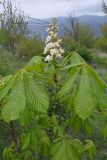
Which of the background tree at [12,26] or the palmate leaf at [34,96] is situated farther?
the background tree at [12,26]

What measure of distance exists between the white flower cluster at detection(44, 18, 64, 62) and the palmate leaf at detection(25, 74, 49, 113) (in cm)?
51

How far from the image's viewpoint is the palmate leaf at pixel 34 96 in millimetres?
2096

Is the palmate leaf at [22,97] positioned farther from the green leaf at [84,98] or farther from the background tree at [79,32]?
the background tree at [79,32]

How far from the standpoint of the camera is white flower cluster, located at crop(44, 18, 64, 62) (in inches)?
104

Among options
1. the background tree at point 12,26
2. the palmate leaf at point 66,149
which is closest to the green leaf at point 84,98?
the palmate leaf at point 66,149

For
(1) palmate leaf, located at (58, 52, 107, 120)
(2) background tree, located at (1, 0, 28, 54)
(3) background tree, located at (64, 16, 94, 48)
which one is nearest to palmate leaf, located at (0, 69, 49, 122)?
(1) palmate leaf, located at (58, 52, 107, 120)

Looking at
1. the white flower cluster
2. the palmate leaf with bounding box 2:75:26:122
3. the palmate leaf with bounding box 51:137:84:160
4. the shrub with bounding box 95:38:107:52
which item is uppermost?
the white flower cluster

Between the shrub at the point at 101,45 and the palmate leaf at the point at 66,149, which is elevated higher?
the palmate leaf at the point at 66,149

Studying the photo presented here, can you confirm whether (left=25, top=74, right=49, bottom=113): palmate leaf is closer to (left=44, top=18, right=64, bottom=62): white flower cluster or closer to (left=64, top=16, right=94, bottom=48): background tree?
(left=44, top=18, right=64, bottom=62): white flower cluster

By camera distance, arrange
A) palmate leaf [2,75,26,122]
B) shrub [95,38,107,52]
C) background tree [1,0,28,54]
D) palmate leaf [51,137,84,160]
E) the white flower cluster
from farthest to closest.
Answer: shrub [95,38,107,52]
background tree [1,0,28,54]
the white flower cluster
palmate leaf [51,137,84,160]
palmate leaf [2,75,26,122]

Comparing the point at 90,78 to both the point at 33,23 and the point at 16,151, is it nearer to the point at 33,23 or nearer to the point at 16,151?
the point at 16,151

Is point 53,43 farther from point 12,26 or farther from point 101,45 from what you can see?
point 101,45

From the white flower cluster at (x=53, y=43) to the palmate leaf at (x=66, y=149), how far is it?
1.72 ft

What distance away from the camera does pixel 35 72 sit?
89.0 inches
